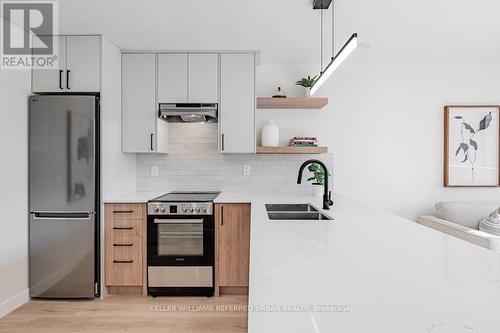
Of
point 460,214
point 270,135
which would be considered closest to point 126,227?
point 270,135

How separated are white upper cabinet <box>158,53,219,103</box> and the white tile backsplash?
1.48 feet

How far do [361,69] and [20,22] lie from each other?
11.2 ft

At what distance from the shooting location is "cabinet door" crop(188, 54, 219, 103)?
3234 mm

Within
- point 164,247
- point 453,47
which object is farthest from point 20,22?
point 453,47

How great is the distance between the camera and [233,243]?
9.68 ft

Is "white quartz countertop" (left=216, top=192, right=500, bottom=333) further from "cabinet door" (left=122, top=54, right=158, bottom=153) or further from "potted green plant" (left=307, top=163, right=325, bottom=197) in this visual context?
"cabinet door" (left=122, top=54, right=158, bottom=153)

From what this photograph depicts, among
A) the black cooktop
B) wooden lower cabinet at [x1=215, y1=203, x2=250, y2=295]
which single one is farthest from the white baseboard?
wooden lower cabinet at [x1=215, y1=203, x2=250, y2=295]

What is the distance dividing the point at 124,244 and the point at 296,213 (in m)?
1.75

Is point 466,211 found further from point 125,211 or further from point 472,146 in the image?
point 125,211

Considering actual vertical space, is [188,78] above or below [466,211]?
above

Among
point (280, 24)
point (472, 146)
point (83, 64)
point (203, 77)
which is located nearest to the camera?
point (280, 24)

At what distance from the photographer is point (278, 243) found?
124 cm

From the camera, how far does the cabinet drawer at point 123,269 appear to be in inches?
115

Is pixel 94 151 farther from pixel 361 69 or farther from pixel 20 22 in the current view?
pixel 361 69
